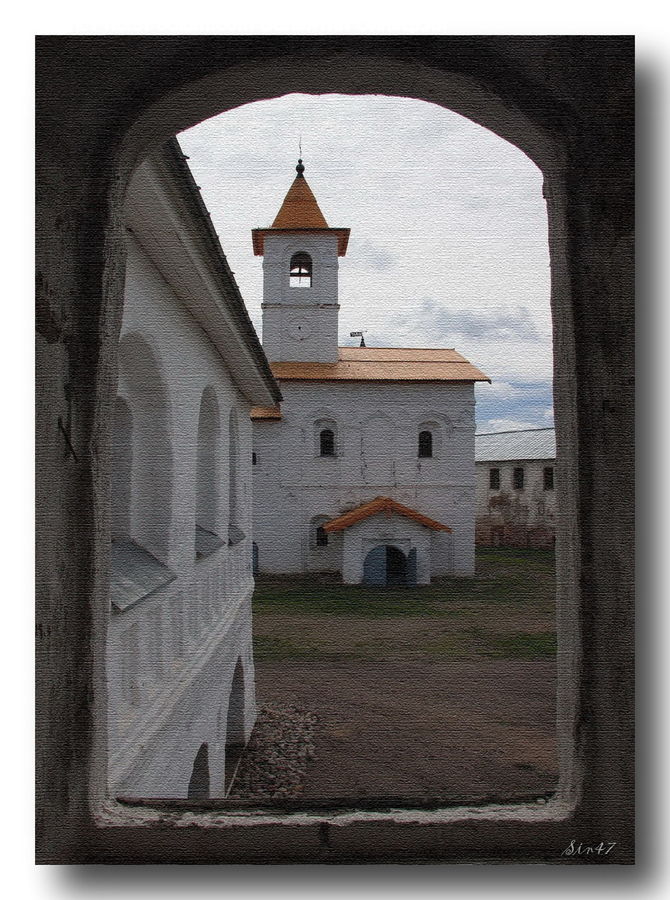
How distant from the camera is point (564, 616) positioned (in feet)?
7.81

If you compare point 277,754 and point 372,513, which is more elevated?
point 372,513

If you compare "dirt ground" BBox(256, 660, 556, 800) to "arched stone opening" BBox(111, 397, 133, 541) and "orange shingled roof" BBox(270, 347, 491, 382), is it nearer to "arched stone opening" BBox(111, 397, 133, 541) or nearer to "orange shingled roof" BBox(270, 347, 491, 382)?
"arched stone opening" BBox(111, 397, 133, 541)

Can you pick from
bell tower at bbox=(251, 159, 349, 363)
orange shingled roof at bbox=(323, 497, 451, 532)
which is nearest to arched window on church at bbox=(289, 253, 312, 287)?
bell tower at bbox=(251, 159, 349, 363)

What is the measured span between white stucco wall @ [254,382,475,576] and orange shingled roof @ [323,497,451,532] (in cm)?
11

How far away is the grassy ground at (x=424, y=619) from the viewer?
16.2 ft

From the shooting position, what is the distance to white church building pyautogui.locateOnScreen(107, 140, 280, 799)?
109 inches

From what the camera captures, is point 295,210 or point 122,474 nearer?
point 122,474

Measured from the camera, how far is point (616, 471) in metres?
A: 2.32

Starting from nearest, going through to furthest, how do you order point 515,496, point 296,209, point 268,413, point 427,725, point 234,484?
point 427,725
point 296,209
point 234,484
point 515,496
point 268,413

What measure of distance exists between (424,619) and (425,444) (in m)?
2.25

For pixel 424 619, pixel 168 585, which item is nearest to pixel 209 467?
pixel 168 585

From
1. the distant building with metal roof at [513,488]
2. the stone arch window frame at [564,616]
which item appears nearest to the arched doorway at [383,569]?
the distant building with metal roof at [513,488]

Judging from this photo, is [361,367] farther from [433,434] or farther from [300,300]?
[433,434]

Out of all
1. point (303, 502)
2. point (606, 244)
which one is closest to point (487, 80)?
point (606, 244)
